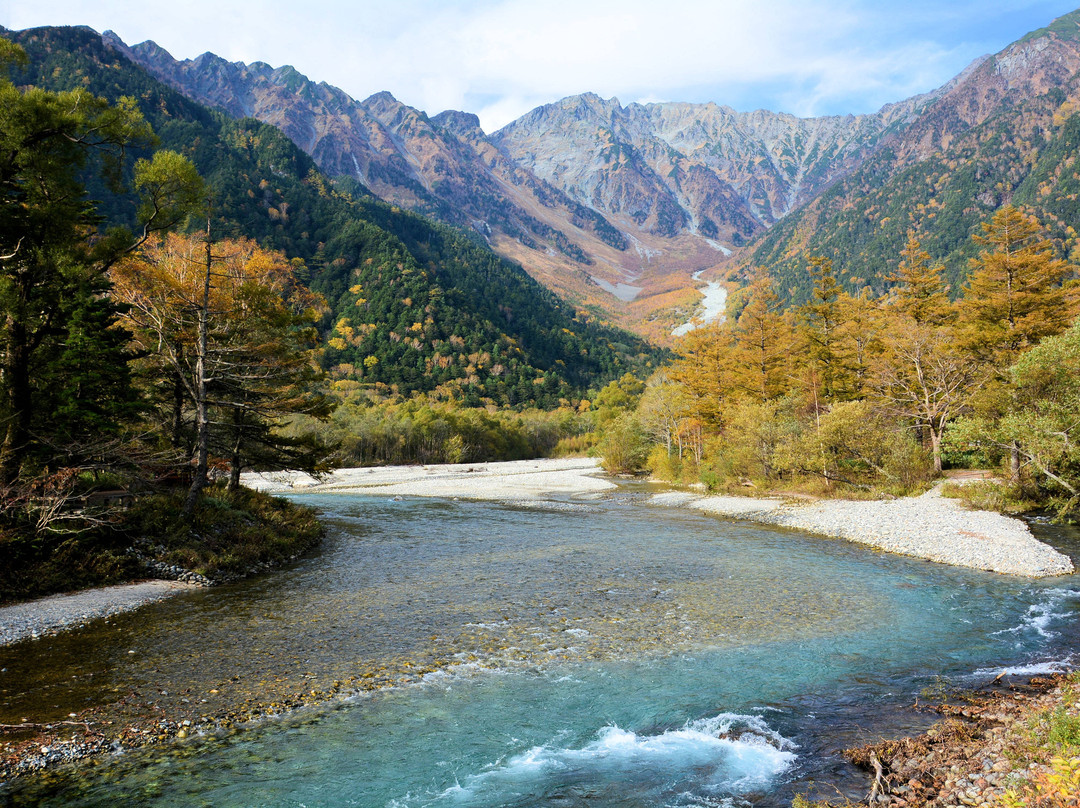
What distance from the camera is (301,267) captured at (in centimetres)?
14188

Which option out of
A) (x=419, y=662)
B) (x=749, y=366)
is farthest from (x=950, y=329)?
(x=419, y=662)

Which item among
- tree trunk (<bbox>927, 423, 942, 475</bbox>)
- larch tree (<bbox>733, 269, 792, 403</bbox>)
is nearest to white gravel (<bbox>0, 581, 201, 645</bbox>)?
tree trunk (<bbox>927, 423, 942, 475</bbox>)

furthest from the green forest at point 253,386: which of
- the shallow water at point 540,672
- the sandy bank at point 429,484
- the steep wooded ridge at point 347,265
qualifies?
the steep wooded ridge at point 347,265

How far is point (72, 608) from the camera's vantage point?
13.5 metres

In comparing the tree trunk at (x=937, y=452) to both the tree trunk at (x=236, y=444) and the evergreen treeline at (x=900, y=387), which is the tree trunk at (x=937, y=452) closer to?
the evergreen treeline at (x=900, y=387)

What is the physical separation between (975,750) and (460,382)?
132 metres

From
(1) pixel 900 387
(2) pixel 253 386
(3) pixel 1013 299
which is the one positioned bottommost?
(1) pixel 900 387

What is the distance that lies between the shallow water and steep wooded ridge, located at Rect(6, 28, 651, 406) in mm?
114438

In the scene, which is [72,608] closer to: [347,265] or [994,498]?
[994,498]

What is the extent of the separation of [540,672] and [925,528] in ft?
67.5

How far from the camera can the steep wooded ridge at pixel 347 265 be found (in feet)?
445

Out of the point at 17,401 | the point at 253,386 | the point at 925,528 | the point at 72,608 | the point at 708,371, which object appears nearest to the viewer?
the point at 72,608

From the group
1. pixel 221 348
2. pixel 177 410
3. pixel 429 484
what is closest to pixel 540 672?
pixel 221 348

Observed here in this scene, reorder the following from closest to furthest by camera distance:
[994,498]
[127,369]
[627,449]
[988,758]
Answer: [988,758] → [127,369] → [994,498] → [627,449]
